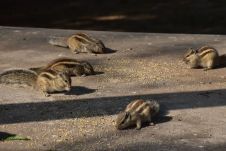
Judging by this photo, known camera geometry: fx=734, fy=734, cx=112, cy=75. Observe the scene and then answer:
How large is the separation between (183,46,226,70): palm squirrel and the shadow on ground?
2.79ft

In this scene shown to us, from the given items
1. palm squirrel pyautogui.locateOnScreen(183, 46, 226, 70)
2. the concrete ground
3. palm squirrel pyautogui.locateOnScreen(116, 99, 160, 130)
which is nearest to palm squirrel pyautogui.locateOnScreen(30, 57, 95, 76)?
the concrete ground

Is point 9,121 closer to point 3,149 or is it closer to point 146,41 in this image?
point 3,149

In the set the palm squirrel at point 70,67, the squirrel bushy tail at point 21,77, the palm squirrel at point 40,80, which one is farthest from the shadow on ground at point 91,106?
the palm squirrel at point 70,67

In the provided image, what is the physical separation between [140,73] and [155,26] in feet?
24.7

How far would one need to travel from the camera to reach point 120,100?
22.4 feet

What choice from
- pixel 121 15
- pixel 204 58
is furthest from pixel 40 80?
pixel 121 15

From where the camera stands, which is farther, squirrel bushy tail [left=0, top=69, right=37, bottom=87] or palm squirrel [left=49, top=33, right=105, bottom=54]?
palm squirrel [left=49, top=33, right=105, bottom=54]

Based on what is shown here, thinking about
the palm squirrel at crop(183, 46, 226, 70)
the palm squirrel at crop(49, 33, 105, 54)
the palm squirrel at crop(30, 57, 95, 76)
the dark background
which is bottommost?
the palm squirrel at crop(30, 57, 95, 76)

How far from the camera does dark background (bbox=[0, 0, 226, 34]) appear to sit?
15.2 m

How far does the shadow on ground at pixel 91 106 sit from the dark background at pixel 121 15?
7.66 m

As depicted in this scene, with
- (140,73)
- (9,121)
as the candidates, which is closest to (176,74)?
(140,73)

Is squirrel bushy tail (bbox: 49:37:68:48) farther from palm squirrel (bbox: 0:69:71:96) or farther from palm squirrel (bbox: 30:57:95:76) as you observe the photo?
palm squirrel (bbox: 0:69:71:96)

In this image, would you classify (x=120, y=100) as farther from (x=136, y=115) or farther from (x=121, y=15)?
(x=121, y=15)

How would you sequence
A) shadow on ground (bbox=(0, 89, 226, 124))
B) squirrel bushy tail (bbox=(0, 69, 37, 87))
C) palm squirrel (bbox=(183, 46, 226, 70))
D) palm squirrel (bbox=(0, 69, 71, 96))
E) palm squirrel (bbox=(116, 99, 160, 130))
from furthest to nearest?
palm squirrel (bbox=(183, 46, 226, 70))
squirrel bushy tail (bbox=(0, 69, 37, 87))
palm squirrel (bbox=(0, 69, 71, 96))
shadow on ground (bbox=(0, 89, 226, 124))
palm squirrel (bbox=(116, 99, 160, 130))
